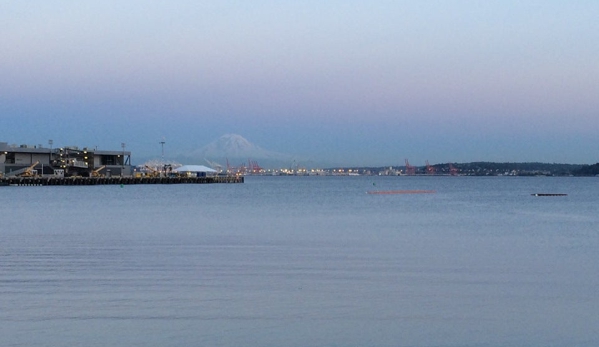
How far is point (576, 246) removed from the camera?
28156mm

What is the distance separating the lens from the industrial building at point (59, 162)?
13488 centimetres

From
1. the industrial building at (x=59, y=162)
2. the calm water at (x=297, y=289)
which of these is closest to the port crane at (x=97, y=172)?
the industrial building at (x=59, y=162)

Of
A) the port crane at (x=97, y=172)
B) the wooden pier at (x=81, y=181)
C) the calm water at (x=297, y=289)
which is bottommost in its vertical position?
the calm water at (x=297, y=289)

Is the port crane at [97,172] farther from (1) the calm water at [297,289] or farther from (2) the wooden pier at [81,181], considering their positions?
(1) the calm water at [297,289]

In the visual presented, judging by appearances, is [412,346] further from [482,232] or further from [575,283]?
[482,232]

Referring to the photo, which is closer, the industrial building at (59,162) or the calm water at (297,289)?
the calm water at (297,289)

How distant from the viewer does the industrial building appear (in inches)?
5310

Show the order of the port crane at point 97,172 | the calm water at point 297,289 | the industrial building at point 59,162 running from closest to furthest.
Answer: the calm water at point 297,289 < the industrial building at point 59,162 < the port crane at point 97,172

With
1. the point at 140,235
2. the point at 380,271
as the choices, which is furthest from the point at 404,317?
the point at 140,235

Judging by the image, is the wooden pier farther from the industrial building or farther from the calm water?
the calm water

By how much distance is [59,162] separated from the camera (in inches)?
5600

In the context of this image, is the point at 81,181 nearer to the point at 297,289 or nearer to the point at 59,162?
the point at 59,162

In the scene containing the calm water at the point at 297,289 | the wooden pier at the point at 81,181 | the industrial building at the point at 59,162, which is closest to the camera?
the calm water at the point at 297,289

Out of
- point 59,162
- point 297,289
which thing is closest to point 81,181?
point 59,162
